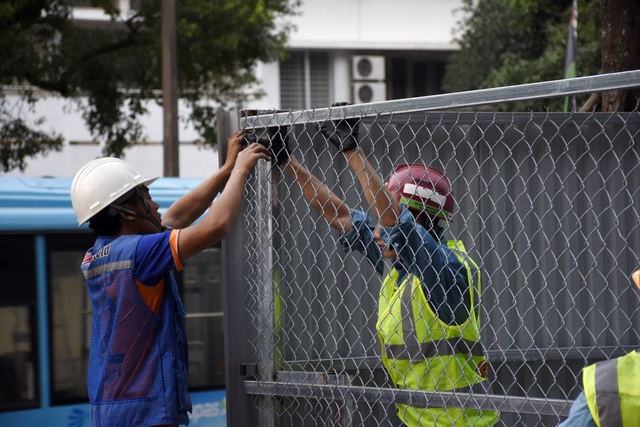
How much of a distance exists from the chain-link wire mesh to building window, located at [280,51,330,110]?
2185 cm

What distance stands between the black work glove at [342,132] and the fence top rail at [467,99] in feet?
0.14

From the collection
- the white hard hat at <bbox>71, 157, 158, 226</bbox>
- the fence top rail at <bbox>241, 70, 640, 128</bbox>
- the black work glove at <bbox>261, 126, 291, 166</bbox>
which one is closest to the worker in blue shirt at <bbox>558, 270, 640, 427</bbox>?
the fence top rail at <bbox>241, 70, 640, 128</bbox>

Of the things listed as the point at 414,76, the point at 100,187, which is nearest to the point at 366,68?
the point at 414,76

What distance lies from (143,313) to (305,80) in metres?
22.8

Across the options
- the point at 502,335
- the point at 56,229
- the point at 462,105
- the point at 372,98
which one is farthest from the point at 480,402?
the point at 372,98

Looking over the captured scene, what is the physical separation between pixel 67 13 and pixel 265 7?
274 centimetres

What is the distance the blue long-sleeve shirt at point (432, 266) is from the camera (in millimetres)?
3436

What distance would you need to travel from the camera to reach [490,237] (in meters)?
4.35

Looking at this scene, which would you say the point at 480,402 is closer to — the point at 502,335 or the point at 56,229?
the point at 502,335

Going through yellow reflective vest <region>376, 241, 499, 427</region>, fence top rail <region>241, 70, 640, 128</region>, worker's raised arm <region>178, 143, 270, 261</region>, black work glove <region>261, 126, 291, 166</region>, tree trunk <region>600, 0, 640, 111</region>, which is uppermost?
tree trunk <region>600, 0, 640, 111</region>

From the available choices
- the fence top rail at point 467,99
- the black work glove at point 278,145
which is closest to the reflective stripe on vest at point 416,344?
the fence top rail at point 467,99

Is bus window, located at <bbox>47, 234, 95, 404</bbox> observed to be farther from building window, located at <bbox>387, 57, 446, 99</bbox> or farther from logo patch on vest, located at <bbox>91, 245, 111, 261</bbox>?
building window, located at <bbox>387, 57, 446, 99</bbox>

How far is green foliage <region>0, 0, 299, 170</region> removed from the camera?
14.4 meters

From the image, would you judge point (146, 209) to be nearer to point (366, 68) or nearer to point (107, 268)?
point (107, 268)
